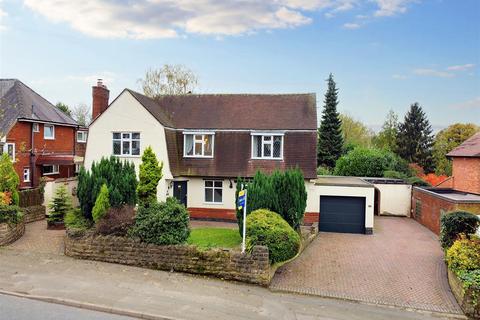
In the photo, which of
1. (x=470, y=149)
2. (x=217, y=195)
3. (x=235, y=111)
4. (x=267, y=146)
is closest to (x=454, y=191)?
(x=470, y=149)

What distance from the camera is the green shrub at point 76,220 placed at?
14352 millimetres

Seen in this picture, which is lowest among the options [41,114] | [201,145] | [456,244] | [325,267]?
[325,267]

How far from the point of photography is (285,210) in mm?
14766

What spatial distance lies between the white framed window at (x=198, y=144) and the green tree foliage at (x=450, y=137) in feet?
116

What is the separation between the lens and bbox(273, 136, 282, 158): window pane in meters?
20.9

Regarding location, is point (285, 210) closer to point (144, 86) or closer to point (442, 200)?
point (442, 200)

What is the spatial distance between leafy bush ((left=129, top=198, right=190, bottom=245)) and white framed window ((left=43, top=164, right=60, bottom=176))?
64.9 feet

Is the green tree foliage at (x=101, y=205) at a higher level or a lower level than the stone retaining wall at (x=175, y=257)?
higher

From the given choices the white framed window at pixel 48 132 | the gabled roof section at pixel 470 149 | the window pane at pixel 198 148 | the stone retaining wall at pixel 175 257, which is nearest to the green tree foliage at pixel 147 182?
the stone retaining wall at pixel 175 257

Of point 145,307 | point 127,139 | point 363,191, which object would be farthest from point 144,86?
point 145,307

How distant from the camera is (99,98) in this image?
22.3 metres

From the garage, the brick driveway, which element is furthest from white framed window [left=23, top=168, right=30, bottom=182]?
the brick driveway

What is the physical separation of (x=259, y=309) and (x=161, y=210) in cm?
506

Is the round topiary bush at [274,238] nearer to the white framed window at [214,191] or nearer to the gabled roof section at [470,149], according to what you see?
the white framed window at [214,191]
